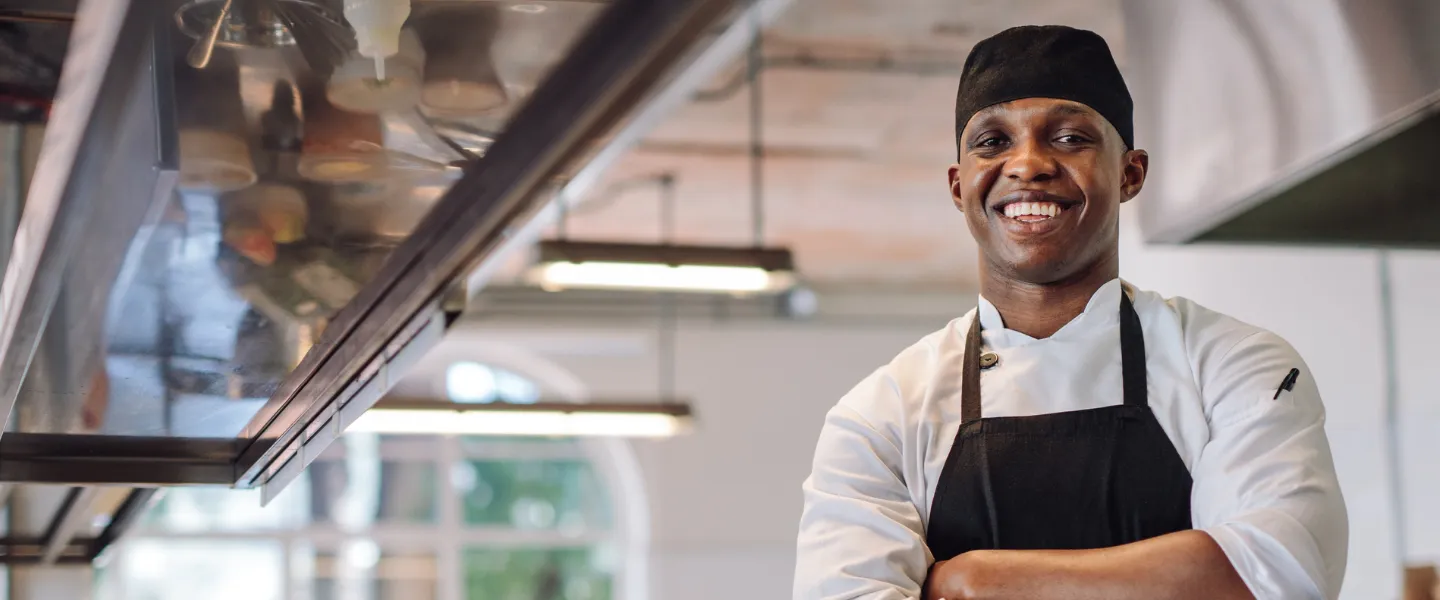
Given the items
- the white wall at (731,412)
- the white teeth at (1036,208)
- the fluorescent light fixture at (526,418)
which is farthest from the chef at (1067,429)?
the white wall at (731,412)

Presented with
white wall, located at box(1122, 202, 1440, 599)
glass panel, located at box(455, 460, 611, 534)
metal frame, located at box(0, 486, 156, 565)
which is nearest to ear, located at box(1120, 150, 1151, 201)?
white wall, located at box(1122, 202, 1440, 599)

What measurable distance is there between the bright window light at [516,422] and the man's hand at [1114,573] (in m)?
4.43

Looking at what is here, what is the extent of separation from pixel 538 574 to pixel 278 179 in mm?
8423

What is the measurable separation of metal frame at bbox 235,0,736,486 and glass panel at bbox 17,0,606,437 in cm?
1

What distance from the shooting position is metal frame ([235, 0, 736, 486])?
0.69 meters

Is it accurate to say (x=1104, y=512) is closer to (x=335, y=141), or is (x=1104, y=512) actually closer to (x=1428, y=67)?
(x=335, y=141)

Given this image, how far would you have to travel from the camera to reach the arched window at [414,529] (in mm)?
8914

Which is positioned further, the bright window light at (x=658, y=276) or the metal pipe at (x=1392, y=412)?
the bright window light at (x=658, y=276)

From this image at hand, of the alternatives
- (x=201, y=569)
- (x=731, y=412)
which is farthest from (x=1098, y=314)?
(x=201, y=569)

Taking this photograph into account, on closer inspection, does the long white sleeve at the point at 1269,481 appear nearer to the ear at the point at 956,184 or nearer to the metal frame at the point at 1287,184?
the ear at the point at 956,184

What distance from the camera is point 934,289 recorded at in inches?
364

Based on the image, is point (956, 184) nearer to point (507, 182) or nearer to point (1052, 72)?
point (1052, 72)

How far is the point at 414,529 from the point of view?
9117 millimetres

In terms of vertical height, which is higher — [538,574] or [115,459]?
[115,459]
